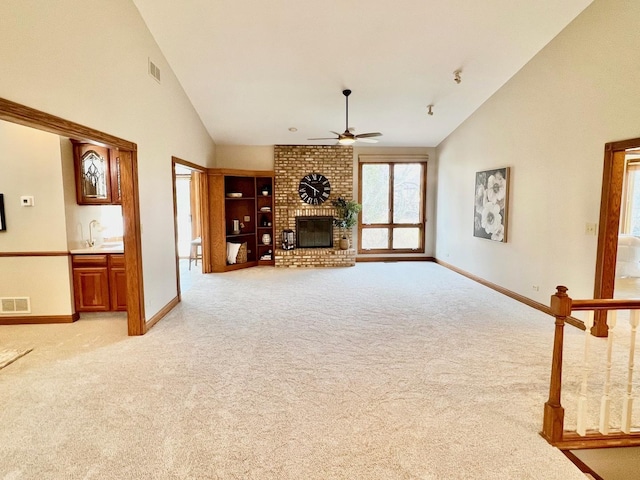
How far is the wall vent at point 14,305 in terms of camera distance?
418cm

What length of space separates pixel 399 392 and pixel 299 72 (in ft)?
14.7

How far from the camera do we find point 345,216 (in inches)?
317

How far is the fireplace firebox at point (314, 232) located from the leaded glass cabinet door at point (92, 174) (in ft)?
14.0

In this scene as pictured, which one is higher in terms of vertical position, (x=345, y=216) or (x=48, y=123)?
(x=48, y=123)

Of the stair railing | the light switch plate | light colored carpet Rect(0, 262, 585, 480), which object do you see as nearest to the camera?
light colored carpet Rect(0, 262, 585, 480)

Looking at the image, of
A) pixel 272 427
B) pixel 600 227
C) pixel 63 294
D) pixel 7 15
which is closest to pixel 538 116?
pixel 600 227

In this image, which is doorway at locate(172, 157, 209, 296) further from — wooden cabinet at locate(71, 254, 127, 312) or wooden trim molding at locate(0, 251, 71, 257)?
wooden trim molding at locate(0, 251, 71, 257)

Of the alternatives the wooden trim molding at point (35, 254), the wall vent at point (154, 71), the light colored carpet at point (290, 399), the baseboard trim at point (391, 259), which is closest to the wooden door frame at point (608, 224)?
the light colored carpet at point (290, 399)

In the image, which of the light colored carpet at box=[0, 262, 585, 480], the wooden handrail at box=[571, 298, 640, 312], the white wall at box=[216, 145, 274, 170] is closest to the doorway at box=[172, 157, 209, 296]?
the white wall at box=[216, 145, 274, 170]

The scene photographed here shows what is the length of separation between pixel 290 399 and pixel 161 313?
262cm

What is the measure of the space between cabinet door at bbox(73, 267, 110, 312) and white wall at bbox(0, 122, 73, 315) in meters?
0.14

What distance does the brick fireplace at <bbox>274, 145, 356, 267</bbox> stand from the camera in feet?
26.2

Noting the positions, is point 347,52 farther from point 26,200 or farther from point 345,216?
point 26,200

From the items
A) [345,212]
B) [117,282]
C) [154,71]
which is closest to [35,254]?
[117,282]
